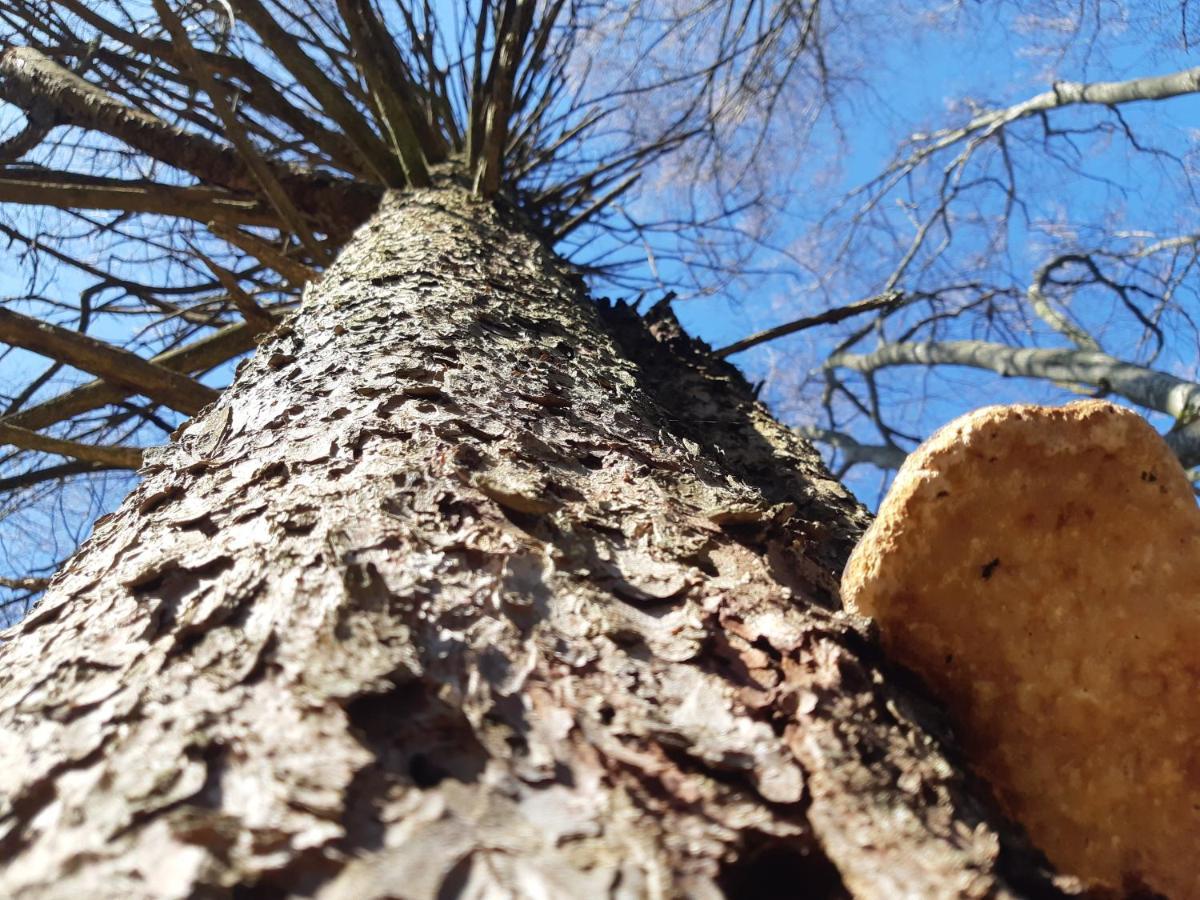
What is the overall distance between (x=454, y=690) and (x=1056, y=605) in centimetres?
60

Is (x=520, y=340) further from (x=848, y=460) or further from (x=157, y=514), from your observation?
(x=848, y=460)

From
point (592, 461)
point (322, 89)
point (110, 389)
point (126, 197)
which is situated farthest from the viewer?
point (322, 89)

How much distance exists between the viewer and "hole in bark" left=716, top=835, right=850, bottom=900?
1.83ft

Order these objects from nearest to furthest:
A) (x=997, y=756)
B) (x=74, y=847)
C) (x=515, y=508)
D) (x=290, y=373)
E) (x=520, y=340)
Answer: (x=74, y=847)
(x=997, y=756)
(x=515, y=508)
(x=290, y=373)
(x=520, y=340)

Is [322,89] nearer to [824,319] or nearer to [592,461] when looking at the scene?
[824,319]

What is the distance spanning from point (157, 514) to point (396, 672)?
1.68 ft

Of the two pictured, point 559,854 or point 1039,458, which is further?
point 1039,458

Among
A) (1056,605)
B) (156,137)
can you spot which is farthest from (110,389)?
(1056,605)

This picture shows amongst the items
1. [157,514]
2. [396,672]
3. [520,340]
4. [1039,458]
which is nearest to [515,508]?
[396,672]

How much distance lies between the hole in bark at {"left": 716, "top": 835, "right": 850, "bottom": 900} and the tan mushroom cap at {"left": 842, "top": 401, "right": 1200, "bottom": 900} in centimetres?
30

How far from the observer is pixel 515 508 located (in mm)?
901

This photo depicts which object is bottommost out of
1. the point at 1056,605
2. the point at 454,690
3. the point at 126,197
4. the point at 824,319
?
the point at 454,690

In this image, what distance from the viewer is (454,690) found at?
0.63 metres

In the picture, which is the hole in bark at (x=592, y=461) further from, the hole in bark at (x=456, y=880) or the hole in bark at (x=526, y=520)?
the hole in bark at (x=456, y=880)
